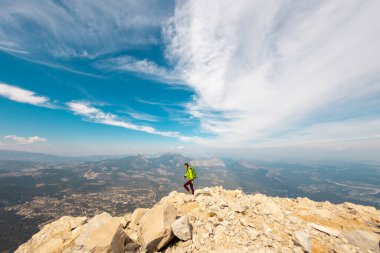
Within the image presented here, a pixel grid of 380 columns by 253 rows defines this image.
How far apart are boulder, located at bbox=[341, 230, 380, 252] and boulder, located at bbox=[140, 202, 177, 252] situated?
35.1 ft

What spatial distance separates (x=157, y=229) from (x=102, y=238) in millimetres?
2991

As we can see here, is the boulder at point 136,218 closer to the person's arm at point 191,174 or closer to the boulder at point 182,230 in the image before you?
the boulder at point 182,230

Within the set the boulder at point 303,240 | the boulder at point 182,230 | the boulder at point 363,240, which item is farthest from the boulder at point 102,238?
the boulder at point 363,240

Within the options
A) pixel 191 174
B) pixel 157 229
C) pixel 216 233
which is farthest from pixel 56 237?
pixel 191 174

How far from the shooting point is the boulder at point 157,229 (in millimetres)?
9648

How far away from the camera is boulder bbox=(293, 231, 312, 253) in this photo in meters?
8.90

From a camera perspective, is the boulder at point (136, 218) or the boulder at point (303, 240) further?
the boulder at point (136, 218)

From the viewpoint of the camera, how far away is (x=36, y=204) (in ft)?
647

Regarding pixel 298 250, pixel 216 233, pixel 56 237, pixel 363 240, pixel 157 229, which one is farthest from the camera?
pixel 56 237

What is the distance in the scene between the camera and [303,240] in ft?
30.4

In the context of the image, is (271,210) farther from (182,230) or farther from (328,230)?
(182,230)

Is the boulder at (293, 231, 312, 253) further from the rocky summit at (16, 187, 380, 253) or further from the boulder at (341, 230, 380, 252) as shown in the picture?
the boulder at (341, 230, 380, 252)

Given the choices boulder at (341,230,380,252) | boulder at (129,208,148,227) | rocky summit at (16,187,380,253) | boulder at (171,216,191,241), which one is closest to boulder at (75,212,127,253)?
rocky summit at (16,187,380,253)

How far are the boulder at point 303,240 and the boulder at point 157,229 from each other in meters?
7.17
